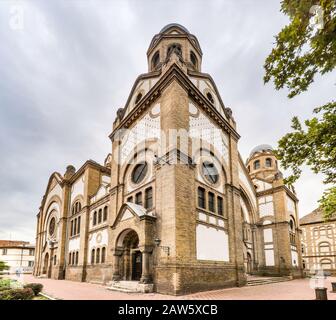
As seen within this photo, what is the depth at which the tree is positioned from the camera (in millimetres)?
5137

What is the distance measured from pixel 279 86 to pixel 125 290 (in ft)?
42.1

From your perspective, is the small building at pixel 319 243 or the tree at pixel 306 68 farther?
the small building at pixel 319 243

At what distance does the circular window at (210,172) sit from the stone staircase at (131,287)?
7.67m

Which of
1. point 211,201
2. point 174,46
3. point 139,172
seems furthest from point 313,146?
point 174,46

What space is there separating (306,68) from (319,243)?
4944 cm

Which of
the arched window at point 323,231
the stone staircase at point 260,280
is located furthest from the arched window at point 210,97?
the arched window at point 323,231

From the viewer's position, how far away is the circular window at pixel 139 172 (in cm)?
1835

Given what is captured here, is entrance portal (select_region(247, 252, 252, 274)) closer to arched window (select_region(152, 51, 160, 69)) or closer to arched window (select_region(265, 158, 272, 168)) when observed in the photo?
arched window (select_region(265, 158, 272, 168))

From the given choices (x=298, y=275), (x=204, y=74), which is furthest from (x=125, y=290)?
(x=298, y=275)

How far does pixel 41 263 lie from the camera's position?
110ft

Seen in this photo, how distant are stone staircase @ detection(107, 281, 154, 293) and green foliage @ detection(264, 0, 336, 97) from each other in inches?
456

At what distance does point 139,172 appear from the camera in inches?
746

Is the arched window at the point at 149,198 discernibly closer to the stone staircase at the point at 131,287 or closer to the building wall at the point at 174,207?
the building wall at the point at 174,207
